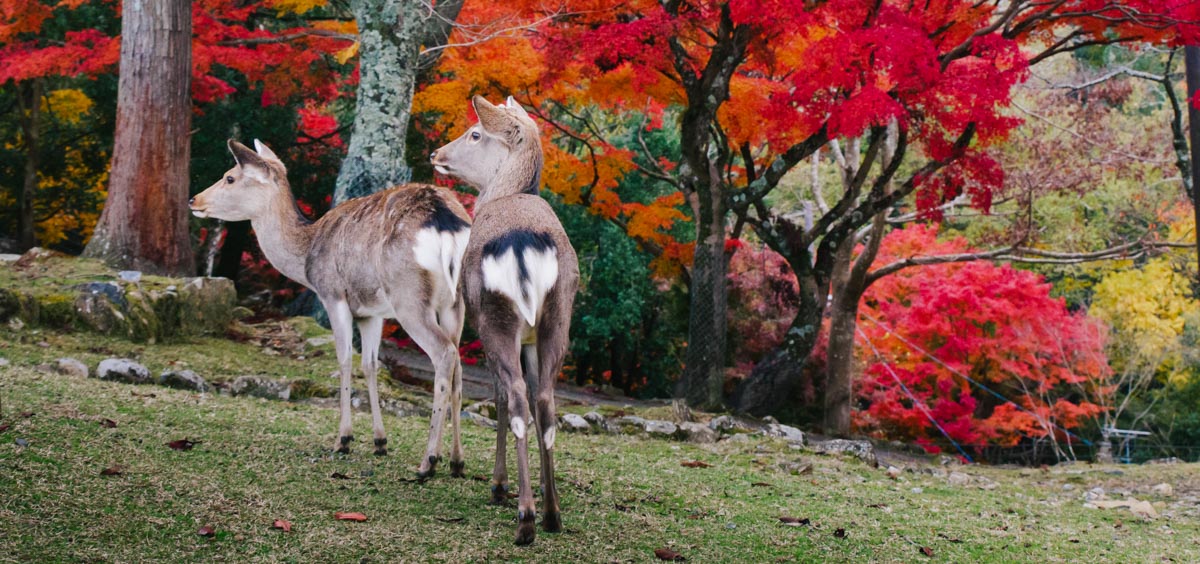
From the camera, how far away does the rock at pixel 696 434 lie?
9.10 m

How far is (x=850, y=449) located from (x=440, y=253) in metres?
5.50

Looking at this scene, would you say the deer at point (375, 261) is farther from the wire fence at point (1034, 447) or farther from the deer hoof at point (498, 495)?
the wire fence at point (1034, 447)

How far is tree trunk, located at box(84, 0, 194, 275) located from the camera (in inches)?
427

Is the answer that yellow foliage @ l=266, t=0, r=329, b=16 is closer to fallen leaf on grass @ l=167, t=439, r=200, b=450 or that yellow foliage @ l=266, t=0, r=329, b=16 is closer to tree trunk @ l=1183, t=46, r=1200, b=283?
fallen leaf on grass @ l=167, t=439, r=200, b=450

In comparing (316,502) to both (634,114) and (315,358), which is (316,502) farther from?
(634,114)

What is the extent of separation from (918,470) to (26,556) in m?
8.09

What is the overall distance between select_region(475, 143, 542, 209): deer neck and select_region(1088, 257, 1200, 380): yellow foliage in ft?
59.4

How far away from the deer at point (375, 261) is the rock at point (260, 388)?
77.6 inches

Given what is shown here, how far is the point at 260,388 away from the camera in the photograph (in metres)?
8.02

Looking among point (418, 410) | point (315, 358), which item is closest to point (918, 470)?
point (418, 410)

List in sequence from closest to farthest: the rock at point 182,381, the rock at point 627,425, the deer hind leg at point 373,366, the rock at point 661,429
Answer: the deer hind leg at point 373,366, the rock at point 182,381, the rock at point 627,425, the rock at point 661,429

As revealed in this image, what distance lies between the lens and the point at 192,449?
17.4 ft

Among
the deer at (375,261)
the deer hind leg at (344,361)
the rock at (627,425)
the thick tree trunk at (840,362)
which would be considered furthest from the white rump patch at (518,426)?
the thick tree trunk at (840,362)

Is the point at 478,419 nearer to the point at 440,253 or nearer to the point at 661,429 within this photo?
the point at 661,429
